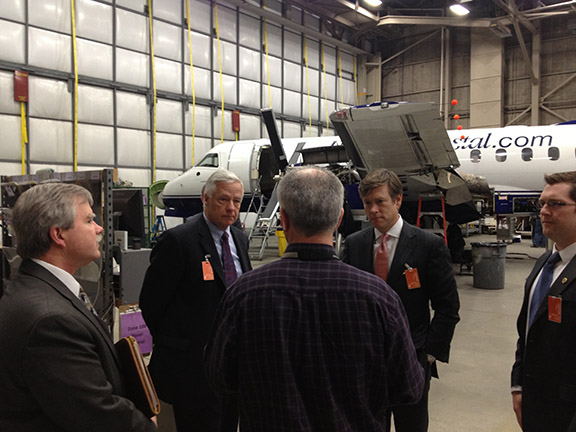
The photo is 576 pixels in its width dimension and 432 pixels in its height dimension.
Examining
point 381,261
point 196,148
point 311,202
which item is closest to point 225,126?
point 196,148

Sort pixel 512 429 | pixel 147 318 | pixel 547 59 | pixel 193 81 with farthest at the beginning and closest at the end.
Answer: pixel 547 59
pixel 193 81
pixel 512 429
pixel 147 318

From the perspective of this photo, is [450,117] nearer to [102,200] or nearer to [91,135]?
[91,135]

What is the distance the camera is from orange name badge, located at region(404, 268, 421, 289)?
2441 millimetres

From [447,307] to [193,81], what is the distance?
17464mm

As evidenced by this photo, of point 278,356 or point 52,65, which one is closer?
point 278,356

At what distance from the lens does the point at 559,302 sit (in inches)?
73.4

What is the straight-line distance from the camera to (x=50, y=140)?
1457 centimetres

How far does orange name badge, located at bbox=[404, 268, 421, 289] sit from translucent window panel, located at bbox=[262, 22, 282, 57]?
19944 millimetres

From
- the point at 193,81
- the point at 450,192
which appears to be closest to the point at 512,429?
the point at 450,192

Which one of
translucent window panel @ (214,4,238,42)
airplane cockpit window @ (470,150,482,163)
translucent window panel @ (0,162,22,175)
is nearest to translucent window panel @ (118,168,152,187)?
translucent window panel @ (0,162,22,175)

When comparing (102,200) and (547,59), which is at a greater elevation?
(547,59)

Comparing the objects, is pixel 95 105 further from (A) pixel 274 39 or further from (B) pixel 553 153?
(B) pixel 553 153

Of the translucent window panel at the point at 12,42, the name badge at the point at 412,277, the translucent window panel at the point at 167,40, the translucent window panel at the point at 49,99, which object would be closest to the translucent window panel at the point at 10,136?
the translucent window panel at the point at 49,99

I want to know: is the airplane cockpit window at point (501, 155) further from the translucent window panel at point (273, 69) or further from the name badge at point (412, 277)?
the translucent window panel at point (273, 69)
